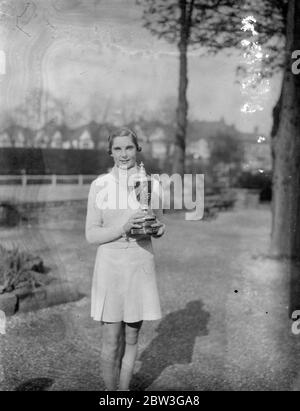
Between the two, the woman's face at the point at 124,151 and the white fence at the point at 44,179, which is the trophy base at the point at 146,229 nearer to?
the woman's face at the point at 124,151

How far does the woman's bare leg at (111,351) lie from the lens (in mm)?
2924

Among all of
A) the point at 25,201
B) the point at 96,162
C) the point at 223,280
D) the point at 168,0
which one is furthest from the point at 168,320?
the point at 96,162

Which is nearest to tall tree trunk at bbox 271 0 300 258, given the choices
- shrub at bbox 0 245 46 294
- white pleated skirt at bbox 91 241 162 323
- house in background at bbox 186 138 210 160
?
shrub at bbox 0 245 46 294

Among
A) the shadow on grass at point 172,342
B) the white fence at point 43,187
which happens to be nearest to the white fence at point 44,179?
the white fence at point 43,187

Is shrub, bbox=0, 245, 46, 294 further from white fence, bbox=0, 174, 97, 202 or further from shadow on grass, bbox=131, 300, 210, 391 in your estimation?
white fence, bbox=0, 174, 97, 202

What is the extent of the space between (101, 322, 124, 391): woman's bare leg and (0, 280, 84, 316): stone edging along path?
2.09m

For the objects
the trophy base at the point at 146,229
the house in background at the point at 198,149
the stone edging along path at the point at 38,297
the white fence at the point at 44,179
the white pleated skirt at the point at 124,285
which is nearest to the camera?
the trophy base at the point at 146,229

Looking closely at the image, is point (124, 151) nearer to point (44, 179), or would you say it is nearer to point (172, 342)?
point (172, 342)

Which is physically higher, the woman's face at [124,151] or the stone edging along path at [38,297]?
the woman's face at [124,151]

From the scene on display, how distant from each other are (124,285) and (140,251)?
8.2 inches

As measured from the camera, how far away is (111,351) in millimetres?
2936

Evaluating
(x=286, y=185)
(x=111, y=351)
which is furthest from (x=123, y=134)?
(x=286, y=185)

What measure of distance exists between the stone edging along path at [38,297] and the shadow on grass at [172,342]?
1.07m

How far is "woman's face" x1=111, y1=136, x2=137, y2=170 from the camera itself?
9.55 ft
